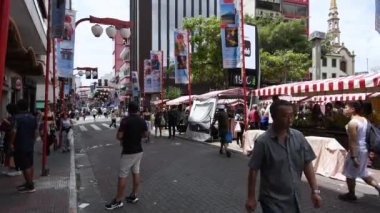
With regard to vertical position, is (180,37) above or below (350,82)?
above

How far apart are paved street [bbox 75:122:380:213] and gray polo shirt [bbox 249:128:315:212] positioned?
3.56m

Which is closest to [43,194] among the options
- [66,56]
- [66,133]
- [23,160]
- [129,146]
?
[23,160]

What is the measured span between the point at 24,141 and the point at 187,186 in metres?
3.40

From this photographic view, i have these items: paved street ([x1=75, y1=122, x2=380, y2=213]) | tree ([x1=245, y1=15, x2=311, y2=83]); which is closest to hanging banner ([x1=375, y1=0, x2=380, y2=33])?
paved street ([x1=75, y1=122, x2=380, y2=213])

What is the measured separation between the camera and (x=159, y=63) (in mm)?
36188

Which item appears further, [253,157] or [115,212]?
[115,212]

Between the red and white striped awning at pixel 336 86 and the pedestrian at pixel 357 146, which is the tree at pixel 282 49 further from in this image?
the pedestrian at pixel 357 146

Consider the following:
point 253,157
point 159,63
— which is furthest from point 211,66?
point 253,157

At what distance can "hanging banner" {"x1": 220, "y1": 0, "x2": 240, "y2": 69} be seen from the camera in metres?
17.8

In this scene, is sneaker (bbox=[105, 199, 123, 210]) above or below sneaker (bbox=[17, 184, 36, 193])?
below

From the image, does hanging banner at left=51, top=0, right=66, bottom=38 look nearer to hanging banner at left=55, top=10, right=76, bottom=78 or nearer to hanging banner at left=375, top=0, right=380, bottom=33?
hanging banner at left=55, top=10, right=76, bottom=78

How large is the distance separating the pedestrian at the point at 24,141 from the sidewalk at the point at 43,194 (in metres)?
0.41

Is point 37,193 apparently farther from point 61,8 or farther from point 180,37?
point 180,37

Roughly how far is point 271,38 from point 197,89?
71.7 feet
